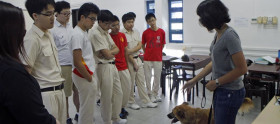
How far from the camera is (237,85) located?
1505 millimetres

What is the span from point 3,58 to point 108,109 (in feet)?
6.57

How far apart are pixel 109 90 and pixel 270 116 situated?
1631 mm

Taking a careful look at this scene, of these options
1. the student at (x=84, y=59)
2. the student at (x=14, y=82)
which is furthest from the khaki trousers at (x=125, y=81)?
the student at (x=14, y=82)

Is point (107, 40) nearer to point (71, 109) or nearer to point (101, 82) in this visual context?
point (101, 82)

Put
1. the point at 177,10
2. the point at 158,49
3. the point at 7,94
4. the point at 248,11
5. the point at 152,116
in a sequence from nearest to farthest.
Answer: the point at 7,94 → the point at 152,116 → the point at 158,49 → the point at 248,11 → the point at 177,10

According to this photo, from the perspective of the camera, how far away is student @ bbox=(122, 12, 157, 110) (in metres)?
3.55

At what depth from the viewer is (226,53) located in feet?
4.76

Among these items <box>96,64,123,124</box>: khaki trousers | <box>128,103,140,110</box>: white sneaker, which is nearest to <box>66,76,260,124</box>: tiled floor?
<box>128,103,140,110</box>: white sneaker

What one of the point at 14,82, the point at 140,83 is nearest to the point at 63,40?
the point at 140,83

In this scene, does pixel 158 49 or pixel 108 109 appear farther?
pixel 158 49

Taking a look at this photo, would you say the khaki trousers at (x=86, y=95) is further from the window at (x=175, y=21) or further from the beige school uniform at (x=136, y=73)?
the window at (x=175, y=21)

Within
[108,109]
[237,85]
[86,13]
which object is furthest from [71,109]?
[237,85]

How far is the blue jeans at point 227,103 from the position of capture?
1.50m

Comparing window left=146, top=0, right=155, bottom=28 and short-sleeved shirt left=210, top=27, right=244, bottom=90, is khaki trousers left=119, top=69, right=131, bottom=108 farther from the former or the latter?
window left=146, top=0, right=155, bottom=28
